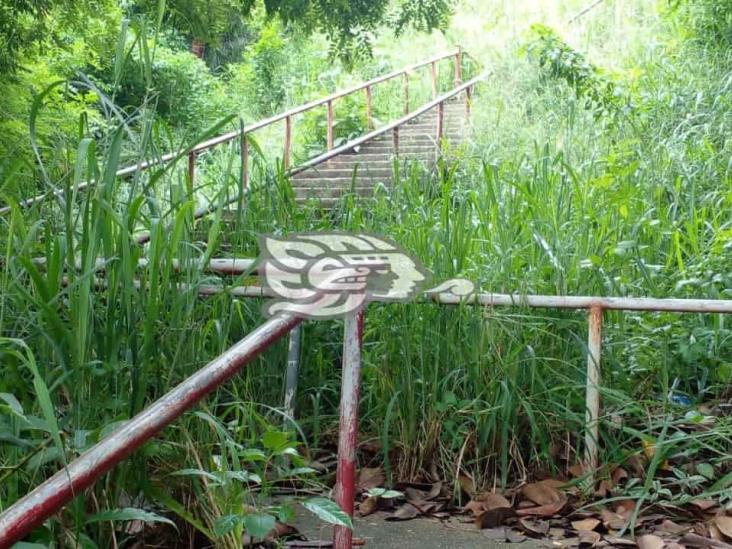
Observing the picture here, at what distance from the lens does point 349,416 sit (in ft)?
4.78

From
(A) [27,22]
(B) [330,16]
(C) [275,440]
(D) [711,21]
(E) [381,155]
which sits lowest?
(C) [275,440]

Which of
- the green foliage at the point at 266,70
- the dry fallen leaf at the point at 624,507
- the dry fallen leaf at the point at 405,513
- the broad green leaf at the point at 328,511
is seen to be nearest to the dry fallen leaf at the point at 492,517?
the dry fallen leaf at the point at 405,513

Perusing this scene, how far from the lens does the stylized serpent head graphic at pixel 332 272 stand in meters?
1.48

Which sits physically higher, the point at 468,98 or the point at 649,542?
the point at 468,98

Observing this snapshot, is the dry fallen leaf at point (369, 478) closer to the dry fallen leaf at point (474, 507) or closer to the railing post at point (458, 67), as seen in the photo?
the dry fallen leaf at point (474, 507)

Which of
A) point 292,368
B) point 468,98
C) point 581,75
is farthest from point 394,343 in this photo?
point 468,98

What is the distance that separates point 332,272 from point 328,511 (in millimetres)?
435

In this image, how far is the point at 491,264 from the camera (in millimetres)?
2617

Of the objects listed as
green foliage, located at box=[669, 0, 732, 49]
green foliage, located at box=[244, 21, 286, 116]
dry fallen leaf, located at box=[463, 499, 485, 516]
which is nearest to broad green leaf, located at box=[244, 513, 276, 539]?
dry fallen leaf, located at box=[463, 499, 485, 516]

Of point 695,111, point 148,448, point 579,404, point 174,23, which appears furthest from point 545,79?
point 148,448

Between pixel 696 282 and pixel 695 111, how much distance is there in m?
2.61

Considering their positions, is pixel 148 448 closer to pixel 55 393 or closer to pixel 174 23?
pixel 55 393

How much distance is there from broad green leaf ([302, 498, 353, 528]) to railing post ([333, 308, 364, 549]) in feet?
0.41

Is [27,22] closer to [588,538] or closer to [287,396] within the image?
[287,396]
